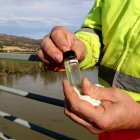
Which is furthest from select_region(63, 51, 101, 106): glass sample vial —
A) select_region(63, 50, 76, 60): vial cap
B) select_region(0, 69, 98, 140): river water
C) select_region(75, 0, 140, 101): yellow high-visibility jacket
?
select_region(0, 69, 98, 140): river water

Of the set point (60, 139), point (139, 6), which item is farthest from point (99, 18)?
point (60, 139)

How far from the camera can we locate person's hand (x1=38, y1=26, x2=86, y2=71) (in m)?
0.88

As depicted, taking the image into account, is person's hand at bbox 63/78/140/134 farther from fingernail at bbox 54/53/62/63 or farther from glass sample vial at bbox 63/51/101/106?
fingernail at bbox 54/53/62/63

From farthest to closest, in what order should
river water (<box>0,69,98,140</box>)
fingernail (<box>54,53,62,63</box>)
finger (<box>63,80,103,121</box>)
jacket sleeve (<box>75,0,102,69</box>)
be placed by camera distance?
river water (<box>0,69,98,140</box>), jacket sleeve (<box>75,0,102,69</box>), fingernail (<box>54,53,62,63</box>), finger (<box>63,80,103,121</box>)

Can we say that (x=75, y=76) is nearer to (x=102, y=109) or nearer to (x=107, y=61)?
(x=102, y=109)

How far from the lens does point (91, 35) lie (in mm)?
1076

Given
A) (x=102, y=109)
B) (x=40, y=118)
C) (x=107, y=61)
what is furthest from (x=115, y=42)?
(x=40, y=118)

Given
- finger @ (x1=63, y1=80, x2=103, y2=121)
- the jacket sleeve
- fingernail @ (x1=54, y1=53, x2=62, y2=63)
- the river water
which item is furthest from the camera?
the river water

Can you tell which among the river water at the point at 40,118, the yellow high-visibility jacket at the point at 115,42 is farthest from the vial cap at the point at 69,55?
the river water at the point at 40,118

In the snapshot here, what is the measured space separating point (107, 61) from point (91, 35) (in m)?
0.11

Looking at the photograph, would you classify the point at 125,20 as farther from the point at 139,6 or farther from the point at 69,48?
the point at 69,48

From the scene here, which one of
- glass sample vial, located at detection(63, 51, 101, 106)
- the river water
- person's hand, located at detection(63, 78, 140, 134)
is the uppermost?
glass sample vial, located at detection(63, 51, 101, 106)

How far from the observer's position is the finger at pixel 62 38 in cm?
88

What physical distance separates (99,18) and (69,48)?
25 cm
